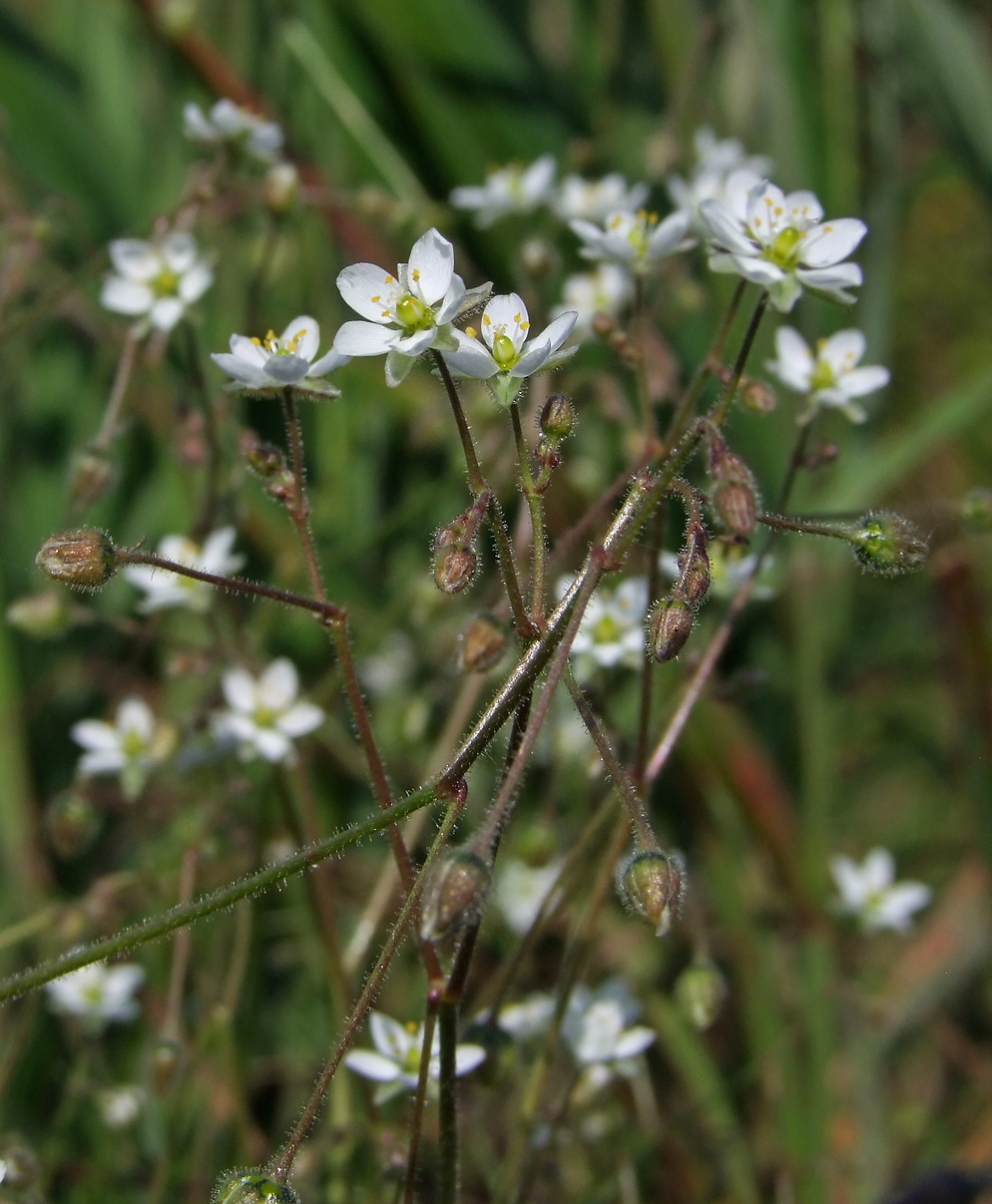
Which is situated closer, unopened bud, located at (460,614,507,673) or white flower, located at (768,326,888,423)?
unopened bud, located at (460,614,507,673)

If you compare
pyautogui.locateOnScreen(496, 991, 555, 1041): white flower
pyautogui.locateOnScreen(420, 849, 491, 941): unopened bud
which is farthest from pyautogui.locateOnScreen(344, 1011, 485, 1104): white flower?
pyautogui.locateOnScreen(420, 849, 491, 941): unopened bud

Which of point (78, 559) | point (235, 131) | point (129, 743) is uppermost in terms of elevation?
point (235, 131)

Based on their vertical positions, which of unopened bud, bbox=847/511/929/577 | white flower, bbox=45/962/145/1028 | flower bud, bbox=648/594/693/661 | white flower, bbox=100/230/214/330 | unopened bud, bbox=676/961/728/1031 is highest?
white flower, bbox=100/230/214/330

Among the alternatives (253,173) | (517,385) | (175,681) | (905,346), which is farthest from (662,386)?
(905,346)

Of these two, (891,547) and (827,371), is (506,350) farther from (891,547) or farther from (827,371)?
(827,371)

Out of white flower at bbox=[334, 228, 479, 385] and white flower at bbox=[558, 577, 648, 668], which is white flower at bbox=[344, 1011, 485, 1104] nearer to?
white flower at bbox=[558, 577, 648, 668]

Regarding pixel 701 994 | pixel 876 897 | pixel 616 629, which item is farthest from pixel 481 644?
pixel 876 897
